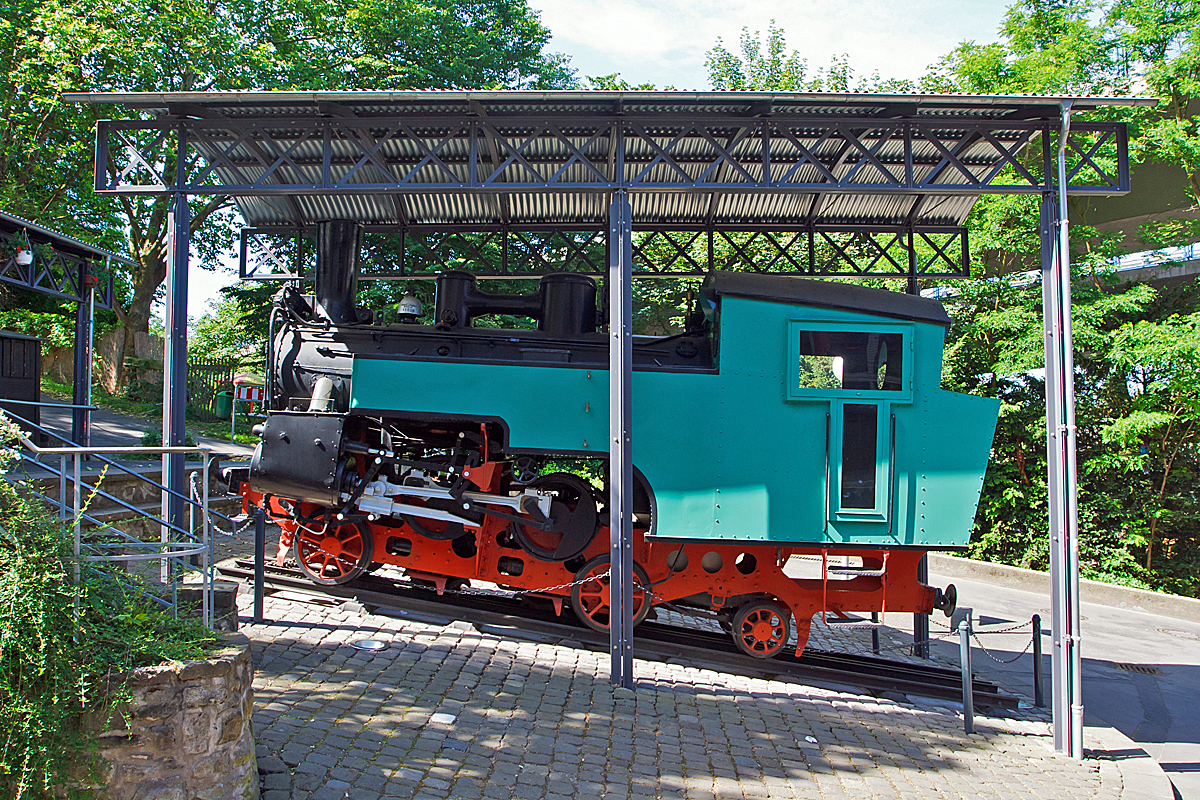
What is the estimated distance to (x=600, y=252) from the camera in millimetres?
16344

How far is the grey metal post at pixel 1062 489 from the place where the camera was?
564 cm

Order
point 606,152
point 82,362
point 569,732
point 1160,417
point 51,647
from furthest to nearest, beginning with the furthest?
point 1160,417
point 82,362
point 606,152
point 569,732
point 51,647

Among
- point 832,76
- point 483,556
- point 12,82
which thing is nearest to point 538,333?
point 483,556

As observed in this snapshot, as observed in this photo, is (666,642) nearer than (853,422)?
No

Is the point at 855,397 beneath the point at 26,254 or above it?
beneath

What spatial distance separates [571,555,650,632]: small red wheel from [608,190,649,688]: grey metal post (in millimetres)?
680

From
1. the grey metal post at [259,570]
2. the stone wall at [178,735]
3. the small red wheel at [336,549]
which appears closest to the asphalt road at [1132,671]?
the stone wall at [178,735]

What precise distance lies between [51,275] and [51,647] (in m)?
10.1

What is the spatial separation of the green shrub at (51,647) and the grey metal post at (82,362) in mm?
8612

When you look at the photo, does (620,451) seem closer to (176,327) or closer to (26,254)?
(176,327)

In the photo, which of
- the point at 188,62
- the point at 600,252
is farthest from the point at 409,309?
the point at 188,62

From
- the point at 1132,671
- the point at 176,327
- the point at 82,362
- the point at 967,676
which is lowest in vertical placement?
the point at 1132,671

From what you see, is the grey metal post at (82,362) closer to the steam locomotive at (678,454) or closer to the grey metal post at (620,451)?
the steam locomotive at (678,454)

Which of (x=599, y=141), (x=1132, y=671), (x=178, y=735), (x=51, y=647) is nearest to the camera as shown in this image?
(x=51, y=647)
